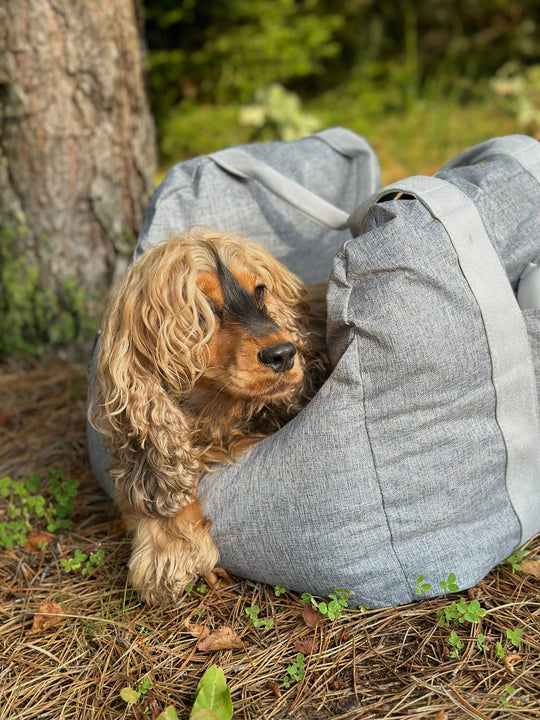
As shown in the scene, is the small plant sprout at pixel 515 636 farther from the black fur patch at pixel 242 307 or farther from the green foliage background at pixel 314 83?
the green foliage background at pixel 314 83

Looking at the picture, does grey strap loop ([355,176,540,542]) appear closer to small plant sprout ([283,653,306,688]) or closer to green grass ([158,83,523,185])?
small plant sprout ([283,653,306,688])

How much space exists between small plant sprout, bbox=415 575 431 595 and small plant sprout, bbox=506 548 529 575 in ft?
1.36

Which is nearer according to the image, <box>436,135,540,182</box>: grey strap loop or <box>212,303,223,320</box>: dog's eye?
<box>212,303,223,320</box>: dog's eye

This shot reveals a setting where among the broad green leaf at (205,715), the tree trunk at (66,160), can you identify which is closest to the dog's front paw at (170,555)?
the broad green leaf at (205,715)

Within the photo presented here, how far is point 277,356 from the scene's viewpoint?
245 cm

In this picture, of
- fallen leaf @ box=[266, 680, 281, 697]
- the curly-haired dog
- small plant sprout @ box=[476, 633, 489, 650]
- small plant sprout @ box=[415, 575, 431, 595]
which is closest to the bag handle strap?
the curly-haired dog

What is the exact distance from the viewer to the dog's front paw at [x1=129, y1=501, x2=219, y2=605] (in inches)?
104

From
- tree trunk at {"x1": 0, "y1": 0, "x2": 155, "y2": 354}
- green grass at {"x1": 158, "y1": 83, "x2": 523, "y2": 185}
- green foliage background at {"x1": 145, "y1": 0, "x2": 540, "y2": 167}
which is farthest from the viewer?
green foliage background at {"x1": 145, "y1": 0, "x2": 540, "y2": 167}

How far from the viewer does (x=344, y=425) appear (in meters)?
2.46

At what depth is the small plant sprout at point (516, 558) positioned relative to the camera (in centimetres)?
267

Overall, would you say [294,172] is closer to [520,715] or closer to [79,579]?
[79,579]

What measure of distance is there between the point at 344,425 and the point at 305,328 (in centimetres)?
62

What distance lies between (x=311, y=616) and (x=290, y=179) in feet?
5.97

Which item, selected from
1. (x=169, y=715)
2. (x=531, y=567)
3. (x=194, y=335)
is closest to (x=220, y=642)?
(x=169, y=715)
